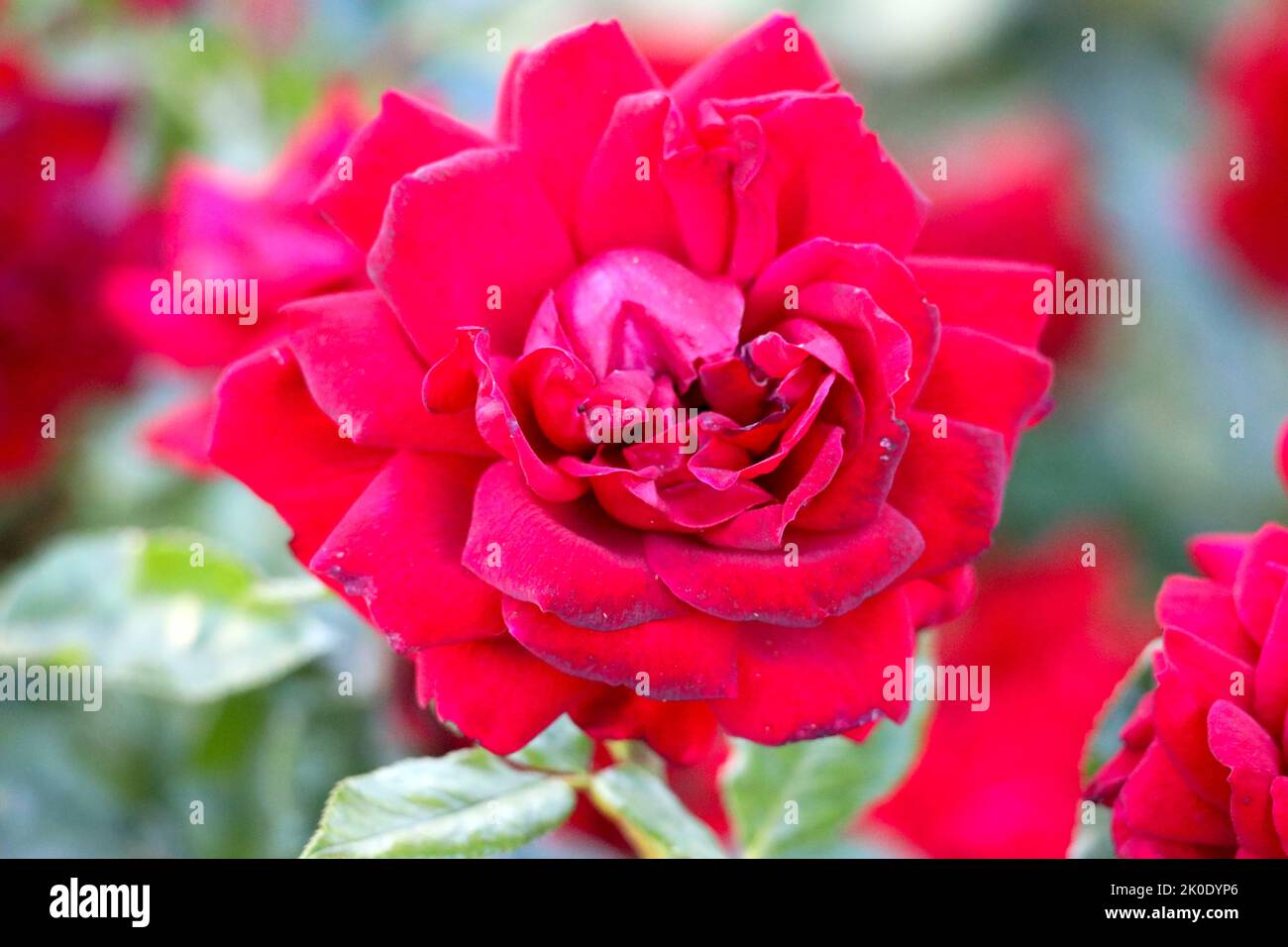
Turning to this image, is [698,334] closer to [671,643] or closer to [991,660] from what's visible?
[671,643]

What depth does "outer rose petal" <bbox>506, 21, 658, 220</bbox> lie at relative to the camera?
487 mm

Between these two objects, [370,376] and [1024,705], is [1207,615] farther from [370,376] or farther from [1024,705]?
[1024,705]

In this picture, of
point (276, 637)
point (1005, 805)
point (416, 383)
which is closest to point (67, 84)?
point (276, 637)

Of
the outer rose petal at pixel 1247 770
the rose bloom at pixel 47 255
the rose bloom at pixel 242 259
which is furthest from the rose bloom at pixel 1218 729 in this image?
the rose bloom at pixel 47 255

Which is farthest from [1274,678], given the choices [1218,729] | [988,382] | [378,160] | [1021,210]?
[1021,210]

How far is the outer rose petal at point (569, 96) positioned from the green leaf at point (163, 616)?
22 centimetres

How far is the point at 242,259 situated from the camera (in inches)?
25.5

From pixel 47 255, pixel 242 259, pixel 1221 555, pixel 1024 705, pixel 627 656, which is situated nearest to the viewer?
pixel 627 656

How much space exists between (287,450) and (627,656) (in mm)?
137

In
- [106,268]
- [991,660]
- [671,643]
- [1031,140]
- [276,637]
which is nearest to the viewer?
[671,643]

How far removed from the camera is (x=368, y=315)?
1.55ft

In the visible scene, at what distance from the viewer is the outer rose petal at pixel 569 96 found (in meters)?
0.49

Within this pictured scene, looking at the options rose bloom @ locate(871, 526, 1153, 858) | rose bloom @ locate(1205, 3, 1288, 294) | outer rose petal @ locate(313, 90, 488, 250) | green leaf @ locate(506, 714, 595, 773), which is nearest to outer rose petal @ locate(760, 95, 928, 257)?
outer rose petal @ locate(313, 90, 488, 250)
